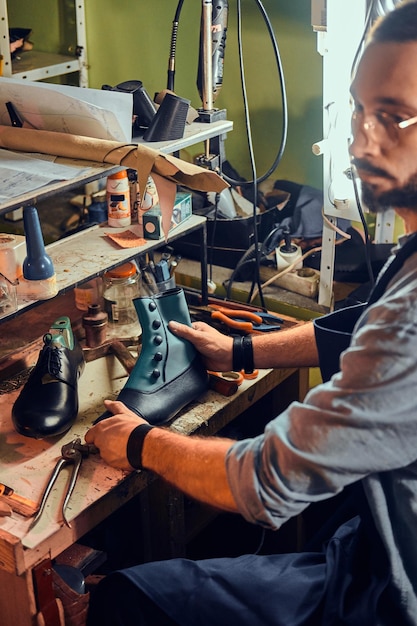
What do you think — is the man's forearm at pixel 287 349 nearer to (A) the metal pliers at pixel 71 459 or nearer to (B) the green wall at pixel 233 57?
(A) the metal pliers at pixel 71 459

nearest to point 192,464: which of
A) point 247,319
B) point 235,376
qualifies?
point 235,376

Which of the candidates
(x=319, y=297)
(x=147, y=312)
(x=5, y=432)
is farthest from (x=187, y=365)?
(x=319, y=297)

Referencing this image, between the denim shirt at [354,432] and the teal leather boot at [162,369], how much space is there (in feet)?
1.49

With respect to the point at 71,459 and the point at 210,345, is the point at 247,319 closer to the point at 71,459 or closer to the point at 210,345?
the point at 210,345

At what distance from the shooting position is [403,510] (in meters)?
1.22

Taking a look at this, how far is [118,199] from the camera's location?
1.99 m

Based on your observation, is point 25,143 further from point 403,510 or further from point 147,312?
point 403,510

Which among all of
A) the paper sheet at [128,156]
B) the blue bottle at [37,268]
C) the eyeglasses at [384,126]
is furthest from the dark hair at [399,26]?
the blue bottle at [37,268]

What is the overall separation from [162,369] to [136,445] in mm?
283

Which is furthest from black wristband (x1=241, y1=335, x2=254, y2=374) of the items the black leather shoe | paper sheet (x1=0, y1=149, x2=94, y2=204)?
paper sheet (x1=0, y1=149, x2=94, y2=204)

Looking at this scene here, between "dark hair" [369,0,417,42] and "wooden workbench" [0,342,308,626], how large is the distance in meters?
0.82

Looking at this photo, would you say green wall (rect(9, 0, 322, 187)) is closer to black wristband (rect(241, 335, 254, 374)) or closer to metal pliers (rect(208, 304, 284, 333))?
metal pliers (rect(208, 304, 284, 333))

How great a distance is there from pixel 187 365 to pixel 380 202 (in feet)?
2.06

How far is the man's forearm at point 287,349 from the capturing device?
170 cm
